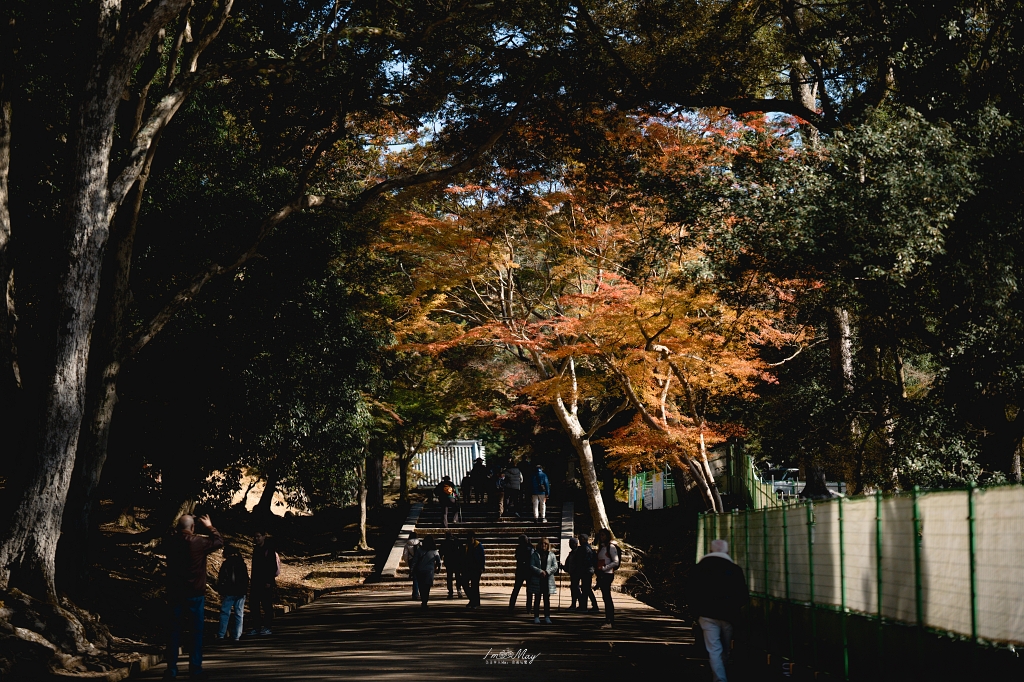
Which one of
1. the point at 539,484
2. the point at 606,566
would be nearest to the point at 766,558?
the point at 606,566

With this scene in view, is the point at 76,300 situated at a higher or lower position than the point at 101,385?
higher

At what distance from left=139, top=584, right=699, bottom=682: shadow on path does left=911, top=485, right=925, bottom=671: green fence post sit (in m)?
4.03

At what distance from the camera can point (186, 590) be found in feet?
34.1

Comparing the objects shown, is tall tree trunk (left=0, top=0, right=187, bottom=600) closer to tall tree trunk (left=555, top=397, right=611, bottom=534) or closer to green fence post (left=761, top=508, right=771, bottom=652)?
green fence post (left=761, top=508, right=771, bottom=652)

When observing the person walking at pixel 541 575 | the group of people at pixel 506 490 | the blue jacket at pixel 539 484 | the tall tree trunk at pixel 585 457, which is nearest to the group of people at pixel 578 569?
the person walking at pixel 541 575

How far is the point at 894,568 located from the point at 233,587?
9057 millimetres

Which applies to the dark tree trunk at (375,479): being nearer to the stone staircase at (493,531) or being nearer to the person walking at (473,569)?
the stone staircase at (493,531)

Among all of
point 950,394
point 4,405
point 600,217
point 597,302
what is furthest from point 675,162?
point 4,405

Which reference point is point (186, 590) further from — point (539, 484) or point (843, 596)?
point (539, 484)

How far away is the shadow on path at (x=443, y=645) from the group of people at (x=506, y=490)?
1133 centimetres

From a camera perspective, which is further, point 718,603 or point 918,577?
point 718,603

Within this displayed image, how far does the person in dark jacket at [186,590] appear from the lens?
1041cm

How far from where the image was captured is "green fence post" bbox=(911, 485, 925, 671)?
7543 mm

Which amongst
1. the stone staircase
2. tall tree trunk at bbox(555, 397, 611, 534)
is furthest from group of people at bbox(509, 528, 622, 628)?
tall tree trunk at bbox(555, 397, 611, 534)
